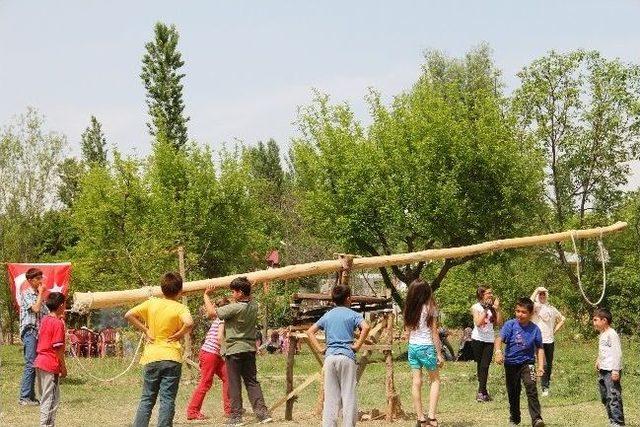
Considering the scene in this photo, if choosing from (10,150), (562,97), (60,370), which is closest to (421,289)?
(60,370)

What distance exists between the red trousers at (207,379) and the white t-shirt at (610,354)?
Answer: 509cm

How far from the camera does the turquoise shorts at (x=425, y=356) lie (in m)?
12.1

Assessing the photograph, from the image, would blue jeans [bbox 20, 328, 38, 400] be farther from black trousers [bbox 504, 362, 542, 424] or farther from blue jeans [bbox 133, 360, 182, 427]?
black trousers [bbox 504, 362, 542, 424]

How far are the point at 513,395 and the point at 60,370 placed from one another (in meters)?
5.69

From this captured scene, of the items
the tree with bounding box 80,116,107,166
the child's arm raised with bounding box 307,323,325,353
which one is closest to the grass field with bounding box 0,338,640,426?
the child's arm raised with bounding box 307,323,325,353

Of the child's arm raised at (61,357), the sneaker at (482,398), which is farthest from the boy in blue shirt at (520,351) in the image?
the child's arm raised at (61,357)

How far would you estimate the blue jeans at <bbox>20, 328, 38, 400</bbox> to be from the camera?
16156mm

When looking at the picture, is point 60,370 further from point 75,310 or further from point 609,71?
point 609,71

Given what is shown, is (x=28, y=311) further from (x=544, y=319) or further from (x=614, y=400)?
(x=614, y=400)

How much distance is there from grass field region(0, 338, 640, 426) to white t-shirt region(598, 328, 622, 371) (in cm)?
101

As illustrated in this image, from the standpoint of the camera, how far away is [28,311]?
16.4m

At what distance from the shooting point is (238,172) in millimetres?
49125

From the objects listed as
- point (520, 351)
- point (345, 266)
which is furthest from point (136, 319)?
point (520, 351)

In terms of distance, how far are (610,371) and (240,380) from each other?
4.68m
